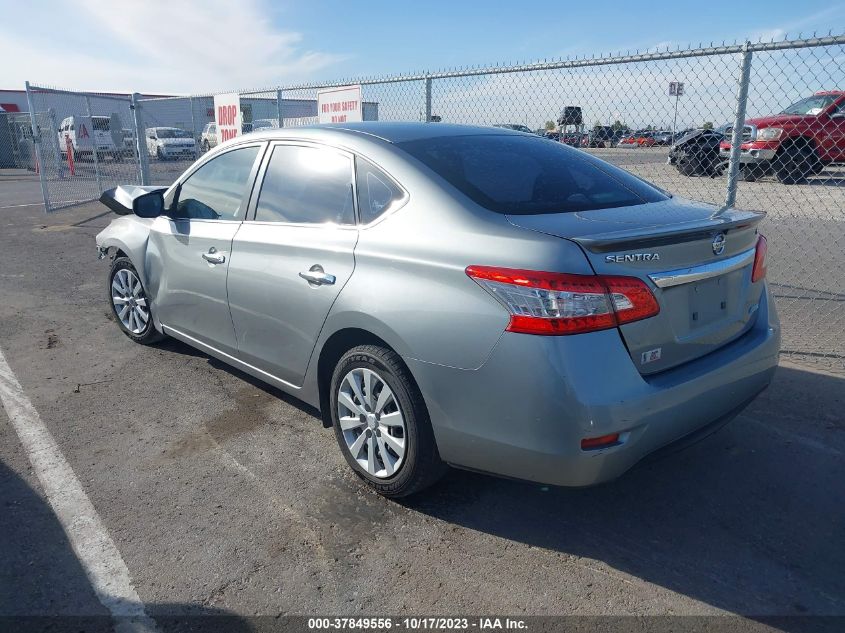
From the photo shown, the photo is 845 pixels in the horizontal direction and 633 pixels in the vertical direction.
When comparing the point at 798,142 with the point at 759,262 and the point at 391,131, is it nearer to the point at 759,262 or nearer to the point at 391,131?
the point at 759,262

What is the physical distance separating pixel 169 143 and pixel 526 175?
86.2 ft

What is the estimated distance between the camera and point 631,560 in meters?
2.79

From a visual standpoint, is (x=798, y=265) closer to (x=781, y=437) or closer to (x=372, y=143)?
(x=781, y=437)

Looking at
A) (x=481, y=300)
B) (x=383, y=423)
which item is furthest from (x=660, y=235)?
(x=383, y=423)

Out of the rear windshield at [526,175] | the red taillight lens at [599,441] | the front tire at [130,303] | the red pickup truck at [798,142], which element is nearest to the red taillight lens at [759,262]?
the rear windshield at [526,175]

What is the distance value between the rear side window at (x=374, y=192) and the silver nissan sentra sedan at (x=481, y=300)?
0.4 inches

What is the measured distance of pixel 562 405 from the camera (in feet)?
8.03

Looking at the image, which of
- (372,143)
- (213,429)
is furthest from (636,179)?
(213,429)

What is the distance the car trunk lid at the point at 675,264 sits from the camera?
8.44 ft

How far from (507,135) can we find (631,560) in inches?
91.6

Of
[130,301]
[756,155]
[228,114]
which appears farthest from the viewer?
[756,155]

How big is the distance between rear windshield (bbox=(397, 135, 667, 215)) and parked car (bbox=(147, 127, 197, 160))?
20819 mm

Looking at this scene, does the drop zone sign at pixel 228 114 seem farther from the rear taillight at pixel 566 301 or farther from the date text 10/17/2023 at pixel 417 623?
the date text 10/17/2023 at pixel 417 623

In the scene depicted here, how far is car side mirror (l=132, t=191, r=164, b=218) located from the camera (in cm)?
458
